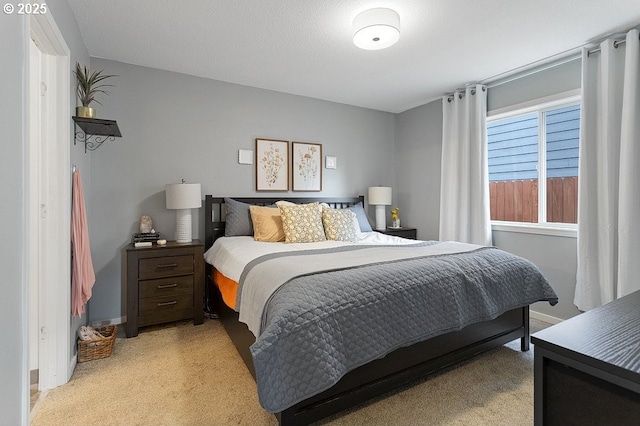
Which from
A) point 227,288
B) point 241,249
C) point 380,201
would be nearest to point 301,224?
point 241,249

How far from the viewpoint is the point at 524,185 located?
3465 millimetres

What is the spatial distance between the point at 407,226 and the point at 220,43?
3450mm

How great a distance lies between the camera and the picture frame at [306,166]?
13.2 feet

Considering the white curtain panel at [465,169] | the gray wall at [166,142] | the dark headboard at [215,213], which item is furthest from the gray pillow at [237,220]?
the white curtain panel at [465,169]

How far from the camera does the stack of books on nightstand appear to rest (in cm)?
297

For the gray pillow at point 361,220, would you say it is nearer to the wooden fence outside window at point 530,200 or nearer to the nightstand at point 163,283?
the wooden fence outside window at point 530,200

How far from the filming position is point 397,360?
70.9 inches

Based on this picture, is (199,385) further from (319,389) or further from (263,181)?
(263,181)

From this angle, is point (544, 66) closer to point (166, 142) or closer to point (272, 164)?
point (272, 164)

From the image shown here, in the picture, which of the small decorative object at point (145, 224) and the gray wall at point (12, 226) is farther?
the small decorative object at point (145, 224)

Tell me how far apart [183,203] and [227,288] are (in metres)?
1.04

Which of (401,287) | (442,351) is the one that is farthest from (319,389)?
(442,351)

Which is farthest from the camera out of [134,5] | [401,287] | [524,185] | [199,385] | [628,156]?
[524,185]

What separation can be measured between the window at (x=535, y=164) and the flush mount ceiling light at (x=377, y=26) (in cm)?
202
